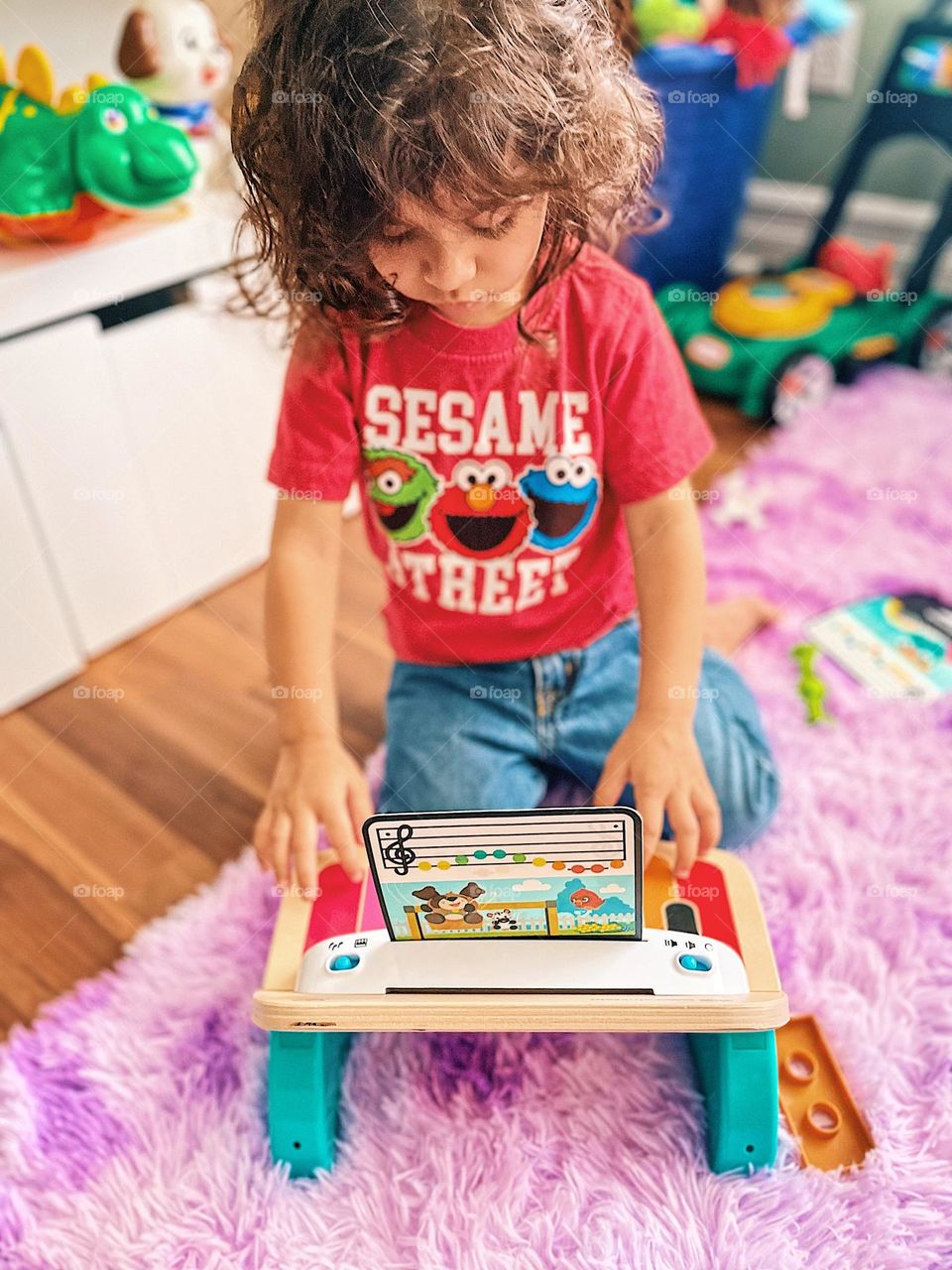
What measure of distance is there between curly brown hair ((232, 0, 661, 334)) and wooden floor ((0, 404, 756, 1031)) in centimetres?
51

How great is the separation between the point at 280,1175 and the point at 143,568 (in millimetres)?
657

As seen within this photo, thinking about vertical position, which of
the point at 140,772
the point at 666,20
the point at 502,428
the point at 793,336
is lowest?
the point at 140,772

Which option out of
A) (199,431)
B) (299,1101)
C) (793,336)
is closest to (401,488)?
(299,1101)

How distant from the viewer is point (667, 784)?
651mm

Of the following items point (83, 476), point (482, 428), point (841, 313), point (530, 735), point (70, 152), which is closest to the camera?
point (482, 428)

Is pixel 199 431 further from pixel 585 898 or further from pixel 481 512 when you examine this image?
pixel 585 898

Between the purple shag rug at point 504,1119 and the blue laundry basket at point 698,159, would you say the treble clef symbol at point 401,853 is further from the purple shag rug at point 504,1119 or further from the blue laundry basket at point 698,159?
the blue laundry basket at point 698,159

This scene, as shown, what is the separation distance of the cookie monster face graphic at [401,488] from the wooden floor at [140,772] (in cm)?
30

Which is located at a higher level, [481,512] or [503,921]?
[481,512]

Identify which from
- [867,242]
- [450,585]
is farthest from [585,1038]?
[867,242]

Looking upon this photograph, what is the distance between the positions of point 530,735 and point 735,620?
1.05 feet

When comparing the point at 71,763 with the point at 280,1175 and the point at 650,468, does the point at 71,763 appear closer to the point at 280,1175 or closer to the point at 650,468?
the point at 280,1175

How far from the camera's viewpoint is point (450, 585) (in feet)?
2.39

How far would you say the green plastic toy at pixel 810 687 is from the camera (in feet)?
3.04
